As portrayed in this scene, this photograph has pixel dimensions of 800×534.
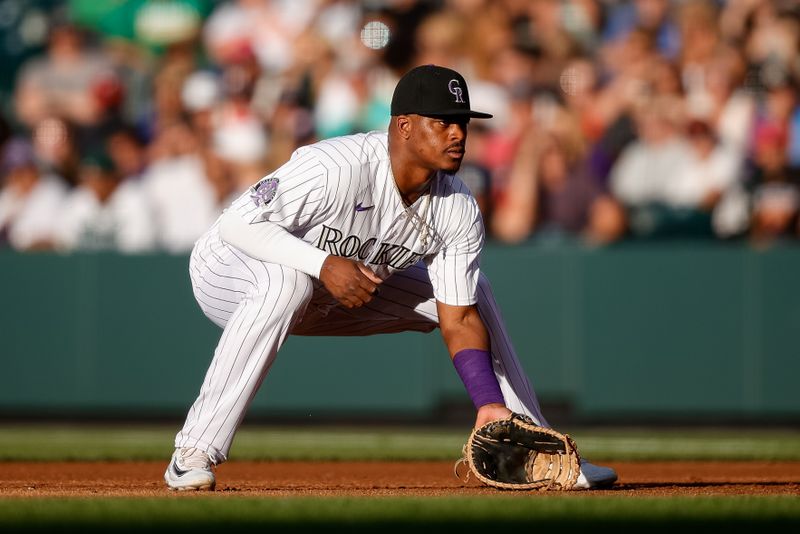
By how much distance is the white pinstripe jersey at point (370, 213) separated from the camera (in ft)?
15.8

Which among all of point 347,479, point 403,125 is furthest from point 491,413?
point 347,479

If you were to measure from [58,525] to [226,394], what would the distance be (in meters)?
1.09

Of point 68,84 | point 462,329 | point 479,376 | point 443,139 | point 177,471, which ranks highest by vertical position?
point 68,84

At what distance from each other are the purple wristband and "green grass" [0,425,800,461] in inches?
102

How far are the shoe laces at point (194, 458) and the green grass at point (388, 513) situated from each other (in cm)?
18

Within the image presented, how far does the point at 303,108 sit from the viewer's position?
10938 millimetres

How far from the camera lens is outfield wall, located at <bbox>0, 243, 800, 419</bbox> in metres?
9.91

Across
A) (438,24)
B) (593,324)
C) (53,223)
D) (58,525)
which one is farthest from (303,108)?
(58,525)

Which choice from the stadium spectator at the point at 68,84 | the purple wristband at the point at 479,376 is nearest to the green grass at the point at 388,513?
the purple wristband at the point at 479,376

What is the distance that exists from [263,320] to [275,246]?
0.89ft

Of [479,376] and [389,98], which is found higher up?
[389,98]

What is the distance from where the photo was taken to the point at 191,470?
4.80 meters

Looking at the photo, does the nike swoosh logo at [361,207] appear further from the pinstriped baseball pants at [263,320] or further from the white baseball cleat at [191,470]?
the white baseball cleat at [191,470]

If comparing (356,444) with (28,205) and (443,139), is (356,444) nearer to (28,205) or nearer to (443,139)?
(28,205)
